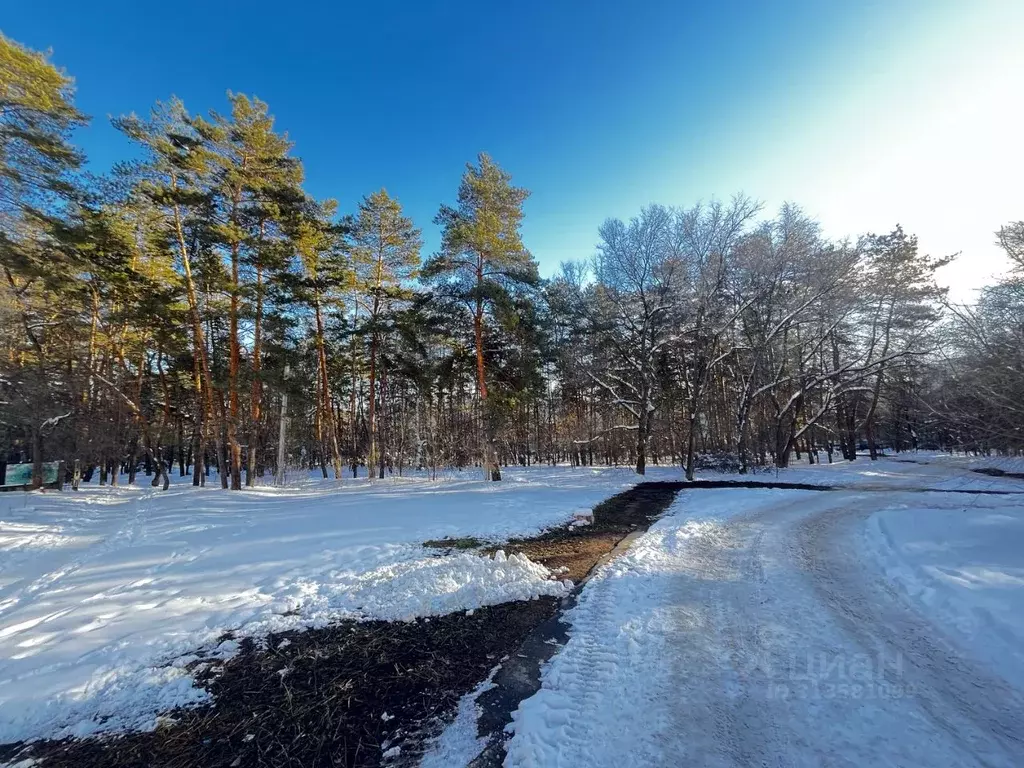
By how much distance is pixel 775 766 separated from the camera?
2150mm

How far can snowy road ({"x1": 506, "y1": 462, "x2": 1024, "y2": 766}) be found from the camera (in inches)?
90.8

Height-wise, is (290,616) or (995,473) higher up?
(995,473)

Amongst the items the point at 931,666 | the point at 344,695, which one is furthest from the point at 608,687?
the point at 931,666

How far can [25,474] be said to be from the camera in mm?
16000

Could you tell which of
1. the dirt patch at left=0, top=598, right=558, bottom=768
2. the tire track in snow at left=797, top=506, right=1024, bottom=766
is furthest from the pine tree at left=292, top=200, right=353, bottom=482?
the tire track in snow at left=797, top=506, right=1024, bottom=766

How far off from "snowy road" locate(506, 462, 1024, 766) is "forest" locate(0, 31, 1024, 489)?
517cm

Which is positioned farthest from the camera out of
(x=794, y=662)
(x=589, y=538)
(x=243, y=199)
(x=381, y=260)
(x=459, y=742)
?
(x=381, y=260)

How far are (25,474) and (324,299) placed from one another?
1334cm

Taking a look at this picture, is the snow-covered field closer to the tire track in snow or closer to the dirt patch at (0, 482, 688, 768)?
the tire track in snow

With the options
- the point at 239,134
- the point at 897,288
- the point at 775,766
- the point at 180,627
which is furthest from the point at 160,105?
the point at 897,288

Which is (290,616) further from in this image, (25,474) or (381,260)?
(25,474)

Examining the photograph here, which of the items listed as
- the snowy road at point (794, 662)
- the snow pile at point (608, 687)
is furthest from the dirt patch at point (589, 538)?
the snow pile at point (608, 687)

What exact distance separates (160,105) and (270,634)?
17551 millimetres

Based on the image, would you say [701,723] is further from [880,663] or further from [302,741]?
[302,741]
